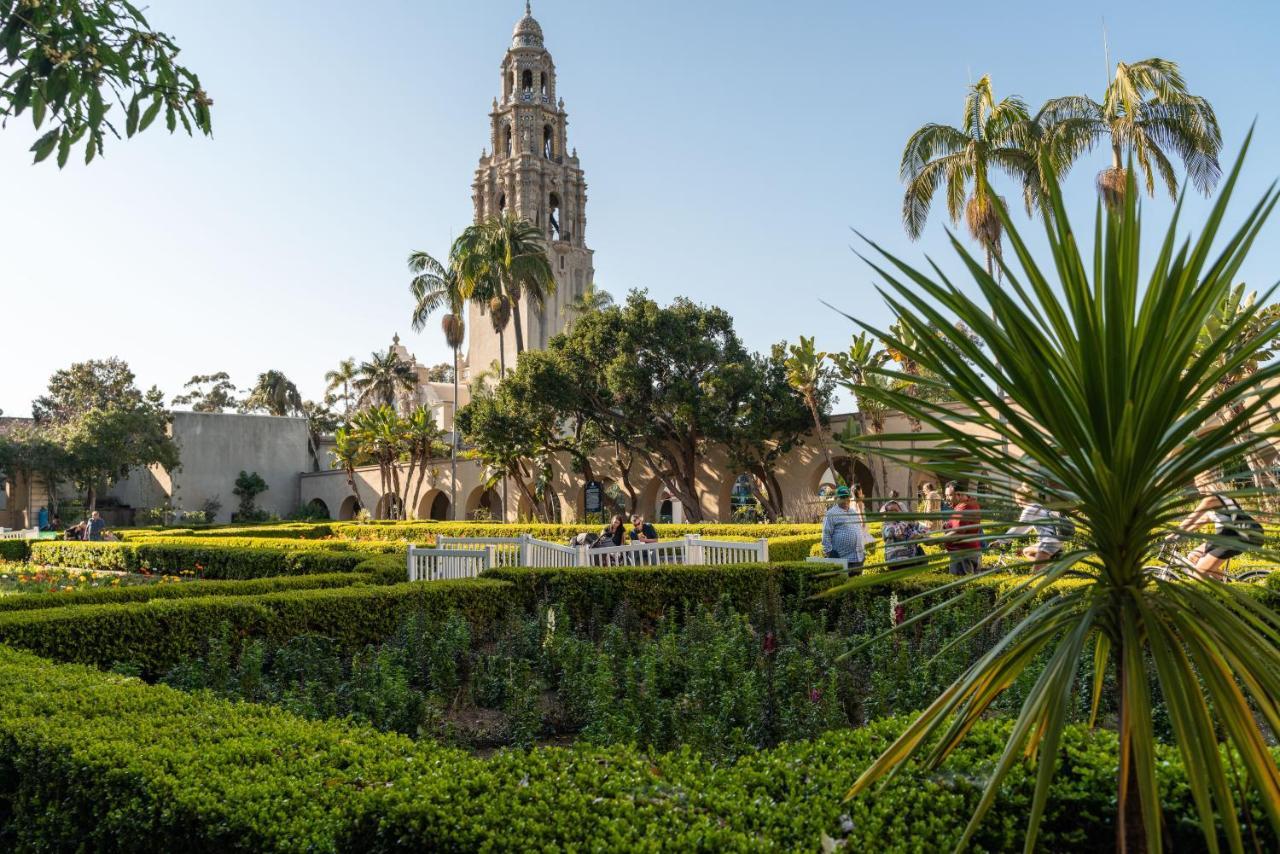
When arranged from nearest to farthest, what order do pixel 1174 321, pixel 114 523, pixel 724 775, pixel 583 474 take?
pixel 1174 321, pixel 724 775, pixel 583 474, pixel 114 523

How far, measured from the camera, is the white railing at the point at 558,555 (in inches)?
407

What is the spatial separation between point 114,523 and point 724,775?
52798 millimetres

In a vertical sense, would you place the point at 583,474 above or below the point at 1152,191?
below

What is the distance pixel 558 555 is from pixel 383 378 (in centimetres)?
4514

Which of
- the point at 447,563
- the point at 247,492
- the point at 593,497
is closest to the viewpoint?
the point at 447,563

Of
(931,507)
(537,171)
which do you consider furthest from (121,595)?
(537,171)

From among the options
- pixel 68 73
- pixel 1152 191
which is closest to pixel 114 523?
pixel 1152 191

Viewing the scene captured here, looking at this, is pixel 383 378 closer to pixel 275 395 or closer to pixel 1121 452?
pixel 275 395

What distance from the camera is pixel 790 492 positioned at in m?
31.0

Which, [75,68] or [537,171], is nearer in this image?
[75,68]

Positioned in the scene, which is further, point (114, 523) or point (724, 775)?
point (114, 523)

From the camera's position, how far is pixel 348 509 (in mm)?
49469

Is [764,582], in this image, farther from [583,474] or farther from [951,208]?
[583,474]

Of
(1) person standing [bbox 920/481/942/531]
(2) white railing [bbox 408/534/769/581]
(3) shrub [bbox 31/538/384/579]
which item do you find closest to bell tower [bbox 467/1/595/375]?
(1) person standing [bbox 920/481/942/531]
